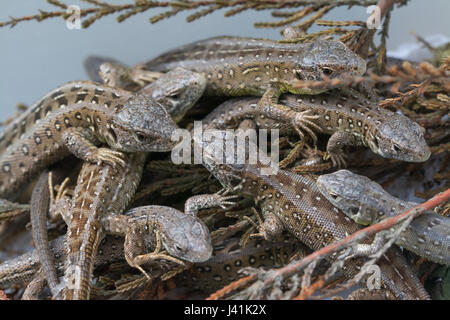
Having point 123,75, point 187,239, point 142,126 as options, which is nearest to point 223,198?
point 187,239

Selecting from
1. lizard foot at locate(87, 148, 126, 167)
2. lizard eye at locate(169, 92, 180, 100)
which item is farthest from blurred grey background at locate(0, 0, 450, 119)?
lizard foot at locate(87, 148, 126, 167)

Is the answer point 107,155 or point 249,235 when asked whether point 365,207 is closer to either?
point 249,235

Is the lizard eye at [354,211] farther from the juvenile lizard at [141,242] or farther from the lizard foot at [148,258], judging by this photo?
the lizard foot at [148,258]

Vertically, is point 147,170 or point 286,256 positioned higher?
point 147,170

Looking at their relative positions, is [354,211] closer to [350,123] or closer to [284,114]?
[350,123]

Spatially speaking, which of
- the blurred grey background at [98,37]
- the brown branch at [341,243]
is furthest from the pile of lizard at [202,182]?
the blurred grey background at [98,37]
